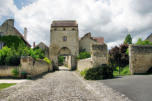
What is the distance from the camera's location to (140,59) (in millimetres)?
11219

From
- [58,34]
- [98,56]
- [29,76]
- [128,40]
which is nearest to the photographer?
[98,56]

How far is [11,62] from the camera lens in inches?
436

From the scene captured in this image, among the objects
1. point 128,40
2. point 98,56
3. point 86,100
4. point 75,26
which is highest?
point 75,26

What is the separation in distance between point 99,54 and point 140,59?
4.47 meters

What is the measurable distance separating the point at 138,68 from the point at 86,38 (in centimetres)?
2247

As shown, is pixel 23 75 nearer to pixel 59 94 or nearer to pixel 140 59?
pixel 59 94

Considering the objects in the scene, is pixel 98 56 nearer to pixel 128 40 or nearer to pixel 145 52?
pixel 145 52

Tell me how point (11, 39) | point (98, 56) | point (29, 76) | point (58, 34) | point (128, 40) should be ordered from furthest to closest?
point (128, 40) → point (58, 34) → point (11, 39) → point (29, 76) → point (98, 56)

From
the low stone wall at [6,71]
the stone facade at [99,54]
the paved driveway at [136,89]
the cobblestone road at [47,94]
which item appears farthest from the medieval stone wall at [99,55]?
the low stone wall at [6,71]

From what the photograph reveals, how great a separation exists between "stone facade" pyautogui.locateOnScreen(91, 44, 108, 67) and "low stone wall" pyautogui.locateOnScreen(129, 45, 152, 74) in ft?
10.4

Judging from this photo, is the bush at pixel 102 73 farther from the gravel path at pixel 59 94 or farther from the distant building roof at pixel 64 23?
the distant building roof at pixel 64 23

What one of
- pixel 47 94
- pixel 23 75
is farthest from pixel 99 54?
pixel 23 75

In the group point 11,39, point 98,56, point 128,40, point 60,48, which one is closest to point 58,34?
point 60,48

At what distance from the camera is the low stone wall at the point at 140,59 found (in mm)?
11031
